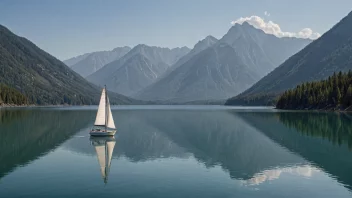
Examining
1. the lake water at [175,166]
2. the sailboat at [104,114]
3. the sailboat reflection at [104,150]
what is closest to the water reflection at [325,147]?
the lake water at [175,166]

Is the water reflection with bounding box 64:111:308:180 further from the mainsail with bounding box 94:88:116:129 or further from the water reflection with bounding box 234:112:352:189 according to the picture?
the mainsail with bounding box 94:88:116:129

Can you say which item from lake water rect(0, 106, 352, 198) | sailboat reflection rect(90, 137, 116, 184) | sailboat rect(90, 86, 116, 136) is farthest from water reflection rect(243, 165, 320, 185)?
sailboat rect(90, 86, 116, 136)

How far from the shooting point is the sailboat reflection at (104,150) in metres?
49.2

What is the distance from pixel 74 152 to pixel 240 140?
40652 mm

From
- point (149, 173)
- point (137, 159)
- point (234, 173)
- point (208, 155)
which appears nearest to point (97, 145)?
point (137, 159)

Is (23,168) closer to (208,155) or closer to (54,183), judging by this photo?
(54,183)

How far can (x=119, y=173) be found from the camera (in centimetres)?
4734

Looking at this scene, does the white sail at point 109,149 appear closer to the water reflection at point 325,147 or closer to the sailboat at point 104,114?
the sailboat at point 104,114

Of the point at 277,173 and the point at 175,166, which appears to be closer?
the point at 277,173

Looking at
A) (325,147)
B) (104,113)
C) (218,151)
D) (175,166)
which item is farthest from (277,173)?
(104,113)

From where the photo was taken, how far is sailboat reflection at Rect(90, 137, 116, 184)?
49.2 meters

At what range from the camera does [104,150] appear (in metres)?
69.1

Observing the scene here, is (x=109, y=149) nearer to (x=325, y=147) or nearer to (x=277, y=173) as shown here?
(x=277, y=173)

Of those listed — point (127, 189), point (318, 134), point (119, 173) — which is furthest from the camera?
point (318, 134)
